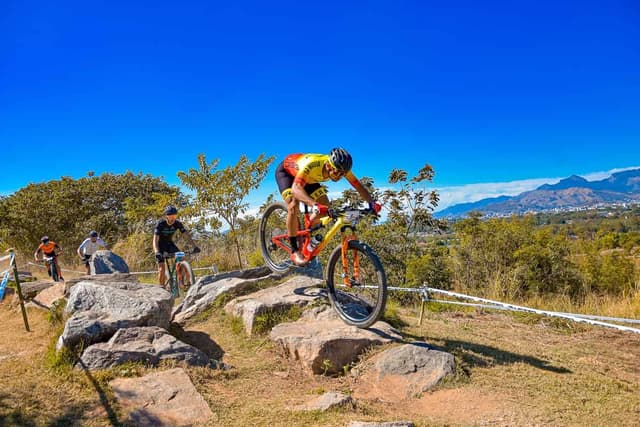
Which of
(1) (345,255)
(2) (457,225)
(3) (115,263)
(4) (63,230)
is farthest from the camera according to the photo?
(4) (63,230)

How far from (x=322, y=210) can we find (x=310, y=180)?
1.49 feet

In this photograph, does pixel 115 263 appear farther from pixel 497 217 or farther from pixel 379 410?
pixel 497 217

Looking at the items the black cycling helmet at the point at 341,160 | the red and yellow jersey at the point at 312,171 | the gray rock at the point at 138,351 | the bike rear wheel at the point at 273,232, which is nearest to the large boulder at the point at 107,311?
the gray rock at the point at 138,351

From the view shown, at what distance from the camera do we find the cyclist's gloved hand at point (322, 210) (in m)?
5.14

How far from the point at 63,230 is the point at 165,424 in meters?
24.4

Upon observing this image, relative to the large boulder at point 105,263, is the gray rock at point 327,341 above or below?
below

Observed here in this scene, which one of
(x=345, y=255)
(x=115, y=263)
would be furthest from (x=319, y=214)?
(x=115, y=263)

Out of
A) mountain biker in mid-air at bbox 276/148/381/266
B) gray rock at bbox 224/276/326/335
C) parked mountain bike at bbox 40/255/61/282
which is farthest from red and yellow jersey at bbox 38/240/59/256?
mountain biker in mid-air at bbox 276/148/381/266

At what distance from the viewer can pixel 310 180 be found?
18.1 feet

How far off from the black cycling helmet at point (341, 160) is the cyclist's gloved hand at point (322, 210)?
53cm

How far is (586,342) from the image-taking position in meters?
6.13

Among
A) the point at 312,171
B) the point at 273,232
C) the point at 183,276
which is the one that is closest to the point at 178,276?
the point at 183,276

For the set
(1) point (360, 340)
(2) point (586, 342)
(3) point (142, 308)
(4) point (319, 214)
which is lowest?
(2) point (586, 342)

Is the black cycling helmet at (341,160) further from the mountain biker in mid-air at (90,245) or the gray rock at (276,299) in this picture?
the mountain biker in mid-air at (90,245)
